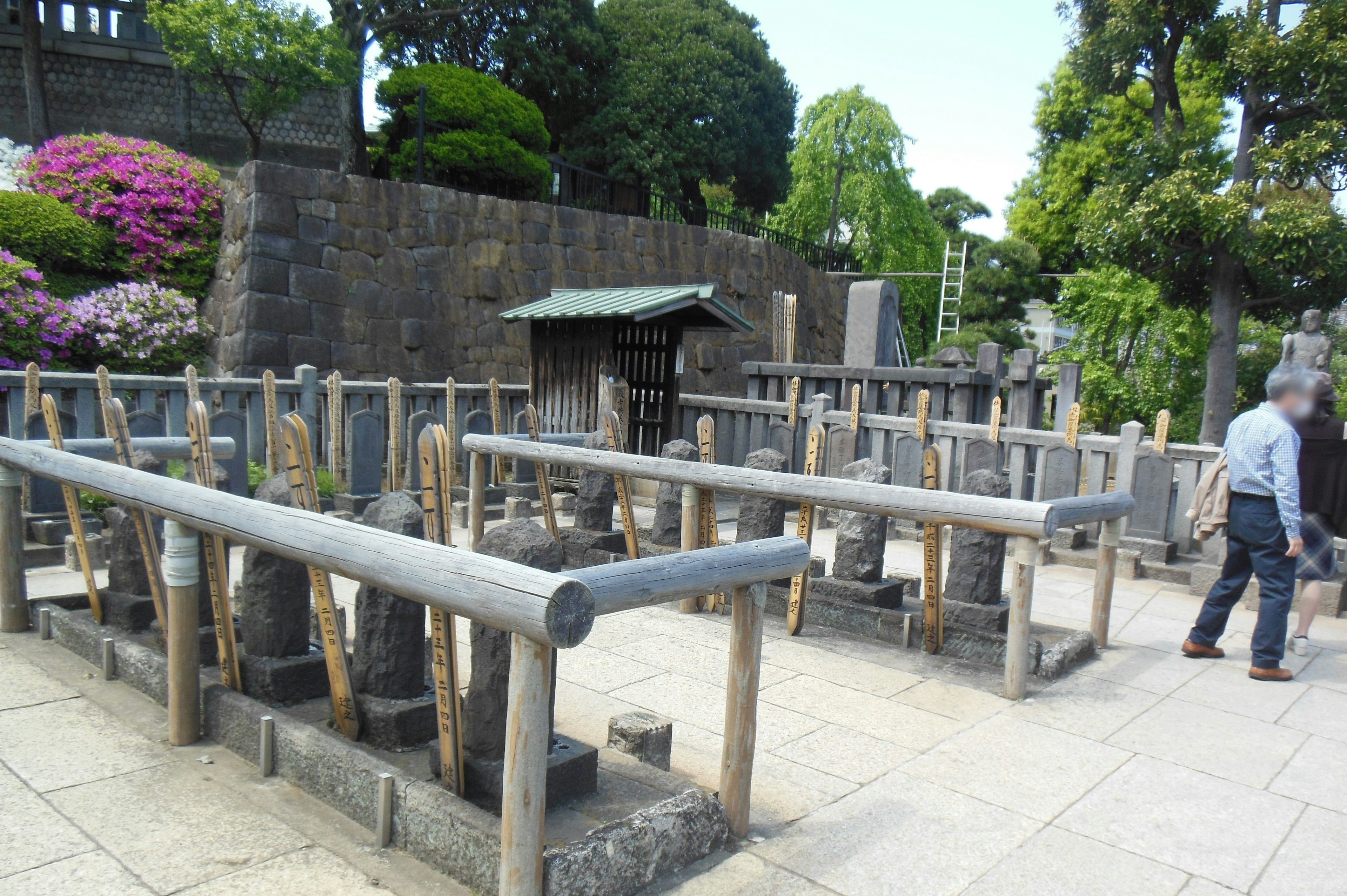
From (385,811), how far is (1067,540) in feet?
22.0

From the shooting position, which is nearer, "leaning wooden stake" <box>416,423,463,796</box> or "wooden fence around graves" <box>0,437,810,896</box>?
"wooden fence around graves" <box>0,437,810,896</box>

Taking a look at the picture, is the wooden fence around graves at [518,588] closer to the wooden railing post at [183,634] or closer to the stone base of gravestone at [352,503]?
the wooden railing post at [183,634]

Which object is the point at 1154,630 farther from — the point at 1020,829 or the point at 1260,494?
the point at 1020,829

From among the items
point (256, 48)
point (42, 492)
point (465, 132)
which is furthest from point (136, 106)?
point (42, 492)

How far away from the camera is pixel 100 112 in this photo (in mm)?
16594

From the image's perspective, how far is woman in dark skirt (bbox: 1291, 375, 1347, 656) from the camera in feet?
16.3

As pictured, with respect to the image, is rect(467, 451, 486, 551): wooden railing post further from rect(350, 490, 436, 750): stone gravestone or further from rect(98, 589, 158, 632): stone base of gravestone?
rect(350, 490, 436, 750): stone gravestone

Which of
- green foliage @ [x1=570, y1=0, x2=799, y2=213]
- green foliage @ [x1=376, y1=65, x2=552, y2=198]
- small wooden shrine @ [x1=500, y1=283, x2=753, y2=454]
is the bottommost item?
small wooden shrine @ [x1=500, y1=283, x2=753, y2=454]

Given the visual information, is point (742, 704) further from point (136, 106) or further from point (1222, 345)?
point (136, 106)

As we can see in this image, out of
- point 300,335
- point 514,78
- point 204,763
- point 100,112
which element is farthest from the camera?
point 514,78

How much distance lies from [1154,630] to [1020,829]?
10.8ft

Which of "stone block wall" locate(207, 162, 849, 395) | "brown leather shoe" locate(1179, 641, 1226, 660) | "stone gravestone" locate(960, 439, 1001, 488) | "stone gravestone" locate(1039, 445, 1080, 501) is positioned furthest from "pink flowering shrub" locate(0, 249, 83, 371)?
"brown leather shoe" locate(1179, 641, 1226, 660)

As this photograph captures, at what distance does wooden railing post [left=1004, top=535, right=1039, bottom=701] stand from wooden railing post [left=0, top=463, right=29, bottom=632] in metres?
4.74

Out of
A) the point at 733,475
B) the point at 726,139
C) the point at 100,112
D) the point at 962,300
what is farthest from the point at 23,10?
the point at 962,300
